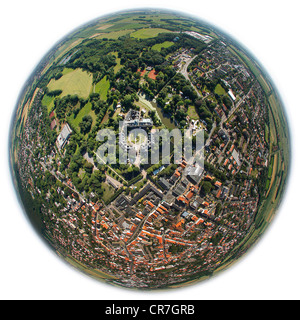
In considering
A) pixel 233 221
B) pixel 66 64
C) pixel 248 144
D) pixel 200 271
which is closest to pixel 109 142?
pixel 66 64

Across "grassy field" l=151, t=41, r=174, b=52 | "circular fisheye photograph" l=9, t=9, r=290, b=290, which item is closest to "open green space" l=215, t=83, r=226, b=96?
"circular fisheye photograph" l=9, t=9, r=290, b=290

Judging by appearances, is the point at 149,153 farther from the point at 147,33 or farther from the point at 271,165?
the point at 147,33

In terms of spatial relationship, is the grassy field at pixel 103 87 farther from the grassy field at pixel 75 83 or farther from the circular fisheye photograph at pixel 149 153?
the grassy field at pixel 75 83

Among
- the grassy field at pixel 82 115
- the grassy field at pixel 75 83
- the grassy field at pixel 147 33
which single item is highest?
the grassy field at pixel 147 33

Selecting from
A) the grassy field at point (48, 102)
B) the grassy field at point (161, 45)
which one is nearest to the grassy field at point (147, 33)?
the grassy field at point (161, 45)

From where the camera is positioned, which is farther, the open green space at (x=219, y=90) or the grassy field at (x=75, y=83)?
the open green space at (x=219, y=90)

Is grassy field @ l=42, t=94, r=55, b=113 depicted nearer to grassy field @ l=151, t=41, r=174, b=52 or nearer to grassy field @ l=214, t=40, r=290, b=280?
grassy field @ l=151, t=41, r=174, b=52
